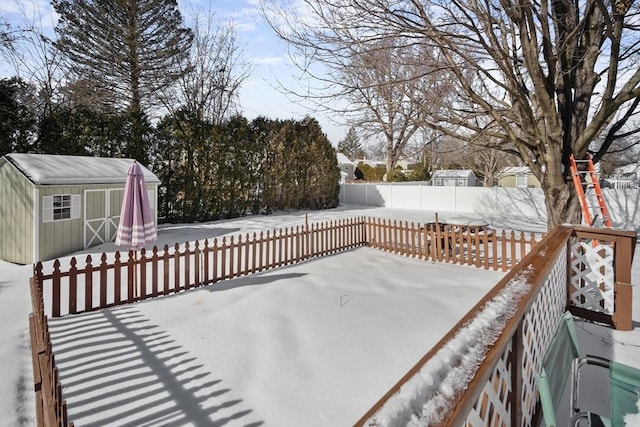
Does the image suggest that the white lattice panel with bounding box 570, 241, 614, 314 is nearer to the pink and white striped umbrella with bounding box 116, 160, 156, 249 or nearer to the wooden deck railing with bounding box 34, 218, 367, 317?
the wooden deck railing with bounding box 34, 218, 367, 317

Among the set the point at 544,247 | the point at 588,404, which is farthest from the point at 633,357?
the point at 544,247

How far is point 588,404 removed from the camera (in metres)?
2.68

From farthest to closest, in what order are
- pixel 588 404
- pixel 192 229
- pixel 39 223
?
pixel 192 229 < pixel 39 223 < pixel 588 404

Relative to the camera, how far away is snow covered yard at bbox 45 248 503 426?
299 cm

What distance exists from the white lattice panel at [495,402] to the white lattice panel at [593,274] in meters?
3.28

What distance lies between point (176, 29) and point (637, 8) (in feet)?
63.7

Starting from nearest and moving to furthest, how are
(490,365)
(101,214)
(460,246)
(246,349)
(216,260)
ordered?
(490,365), (246,349), (216,260), (460,246), (101,214)

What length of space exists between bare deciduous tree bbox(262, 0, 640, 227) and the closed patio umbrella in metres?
3.57

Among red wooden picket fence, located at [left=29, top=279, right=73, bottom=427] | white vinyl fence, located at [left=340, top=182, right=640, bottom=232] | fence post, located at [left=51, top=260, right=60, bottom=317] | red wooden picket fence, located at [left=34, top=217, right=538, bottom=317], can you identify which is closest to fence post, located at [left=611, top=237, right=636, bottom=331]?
red wooden picket fence, located at [left=34, top=217, right=538, bottom=317]

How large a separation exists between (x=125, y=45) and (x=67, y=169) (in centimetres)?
1141

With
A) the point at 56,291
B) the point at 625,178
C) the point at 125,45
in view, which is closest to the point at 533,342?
the point at 56,291

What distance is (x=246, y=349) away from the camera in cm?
400

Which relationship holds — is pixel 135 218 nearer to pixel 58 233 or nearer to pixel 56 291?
pixel 56 291

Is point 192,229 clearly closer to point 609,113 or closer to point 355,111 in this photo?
point 355,111
